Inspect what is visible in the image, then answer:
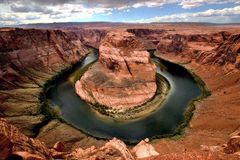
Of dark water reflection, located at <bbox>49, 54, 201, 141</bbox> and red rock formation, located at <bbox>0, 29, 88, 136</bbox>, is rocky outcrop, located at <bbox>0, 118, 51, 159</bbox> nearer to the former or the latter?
red rock formation, located at <bbox>0, 29, 88, 136</bbox>

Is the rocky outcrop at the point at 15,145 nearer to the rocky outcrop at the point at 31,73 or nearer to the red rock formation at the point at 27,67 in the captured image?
the rocky outcrop at the point at 31,73

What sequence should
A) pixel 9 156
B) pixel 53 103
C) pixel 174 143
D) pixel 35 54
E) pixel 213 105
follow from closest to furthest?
pixel 9 156
pixel 174 143
pixel 213 105
pixel 53 103
pixel 35 54

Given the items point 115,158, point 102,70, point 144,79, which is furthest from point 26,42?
point 115,158

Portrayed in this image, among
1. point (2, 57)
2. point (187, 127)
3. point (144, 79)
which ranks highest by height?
point (2, 57)

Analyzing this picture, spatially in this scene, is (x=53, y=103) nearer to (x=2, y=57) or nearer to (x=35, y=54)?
(x=2, y=57)

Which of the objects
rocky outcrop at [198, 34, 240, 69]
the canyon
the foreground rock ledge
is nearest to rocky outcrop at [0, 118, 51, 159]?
the canyon

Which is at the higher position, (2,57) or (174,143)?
(2,57)

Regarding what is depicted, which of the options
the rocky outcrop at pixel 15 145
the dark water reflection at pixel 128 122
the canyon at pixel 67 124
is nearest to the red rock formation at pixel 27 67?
the canyon at pixel 67 124
